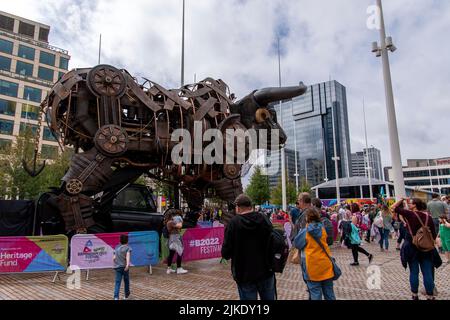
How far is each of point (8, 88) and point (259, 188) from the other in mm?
35135

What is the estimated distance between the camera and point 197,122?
10.8 m

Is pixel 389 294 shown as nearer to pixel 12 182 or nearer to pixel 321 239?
pixel 321 239

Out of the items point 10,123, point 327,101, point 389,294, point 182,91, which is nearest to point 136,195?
point 182,91

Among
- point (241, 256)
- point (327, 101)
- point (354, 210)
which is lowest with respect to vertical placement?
point (241, 256)

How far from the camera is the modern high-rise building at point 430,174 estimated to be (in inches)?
3292

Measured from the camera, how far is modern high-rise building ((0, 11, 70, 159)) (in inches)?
1682

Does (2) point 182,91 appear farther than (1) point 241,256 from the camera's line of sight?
Yes

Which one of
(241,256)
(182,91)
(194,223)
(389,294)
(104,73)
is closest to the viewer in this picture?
(241,256)

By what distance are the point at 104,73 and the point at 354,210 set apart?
8582mm

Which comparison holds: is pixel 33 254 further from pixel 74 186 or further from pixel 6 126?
pixel 6 126

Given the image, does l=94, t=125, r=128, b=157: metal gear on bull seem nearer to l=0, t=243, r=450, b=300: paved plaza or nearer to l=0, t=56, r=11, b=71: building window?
l=0, t=243, r=450, b=300: paved plaza

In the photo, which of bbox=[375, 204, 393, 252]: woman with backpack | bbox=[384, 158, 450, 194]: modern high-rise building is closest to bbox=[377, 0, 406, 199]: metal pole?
bbox=[375, 204, 393, 252]: woman with backpack

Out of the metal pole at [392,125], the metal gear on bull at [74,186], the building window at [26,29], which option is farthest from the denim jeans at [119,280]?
the building window at [26,29]

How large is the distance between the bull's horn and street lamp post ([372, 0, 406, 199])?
13.7 ft
